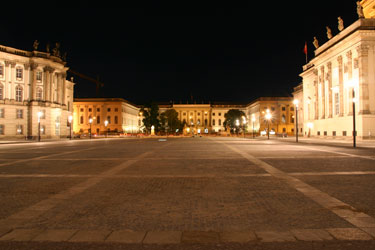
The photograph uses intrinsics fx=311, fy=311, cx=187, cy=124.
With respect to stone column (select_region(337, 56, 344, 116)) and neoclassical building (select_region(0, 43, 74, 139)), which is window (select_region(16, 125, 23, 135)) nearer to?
neoclassical building (select_region(0, 43, 74, 139))

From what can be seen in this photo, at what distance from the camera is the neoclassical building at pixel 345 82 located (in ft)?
147

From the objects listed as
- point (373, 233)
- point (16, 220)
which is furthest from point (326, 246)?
point (16, 220)

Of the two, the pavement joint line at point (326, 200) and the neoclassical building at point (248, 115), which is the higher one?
the neoclassical building at point (248, 115)

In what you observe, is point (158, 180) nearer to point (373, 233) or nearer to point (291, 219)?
point (291, 219)

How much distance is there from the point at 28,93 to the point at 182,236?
67.6 m

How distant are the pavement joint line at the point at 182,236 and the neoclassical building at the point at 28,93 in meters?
63.1

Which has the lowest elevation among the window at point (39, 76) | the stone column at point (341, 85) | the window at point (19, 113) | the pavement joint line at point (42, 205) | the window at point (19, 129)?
the pavement joint line at point (42, 205)

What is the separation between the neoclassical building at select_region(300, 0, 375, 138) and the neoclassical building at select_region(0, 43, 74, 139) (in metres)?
55.4

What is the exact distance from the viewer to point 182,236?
5195 mm

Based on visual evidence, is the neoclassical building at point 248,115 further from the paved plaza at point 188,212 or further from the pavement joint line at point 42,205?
the pavement joint line at point 42,205

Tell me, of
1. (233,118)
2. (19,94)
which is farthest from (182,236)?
(233,118)

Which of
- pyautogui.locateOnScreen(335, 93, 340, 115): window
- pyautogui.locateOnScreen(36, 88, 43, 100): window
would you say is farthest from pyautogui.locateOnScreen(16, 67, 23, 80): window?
pyautogui.locateOnScreen(335, 93, 340, 115): window

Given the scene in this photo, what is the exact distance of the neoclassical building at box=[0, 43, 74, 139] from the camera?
60.3 meters

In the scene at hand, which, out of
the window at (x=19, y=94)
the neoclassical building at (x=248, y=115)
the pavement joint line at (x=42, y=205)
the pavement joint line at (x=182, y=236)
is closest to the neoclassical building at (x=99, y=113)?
the neoclassical building at (x=248, y=115)
